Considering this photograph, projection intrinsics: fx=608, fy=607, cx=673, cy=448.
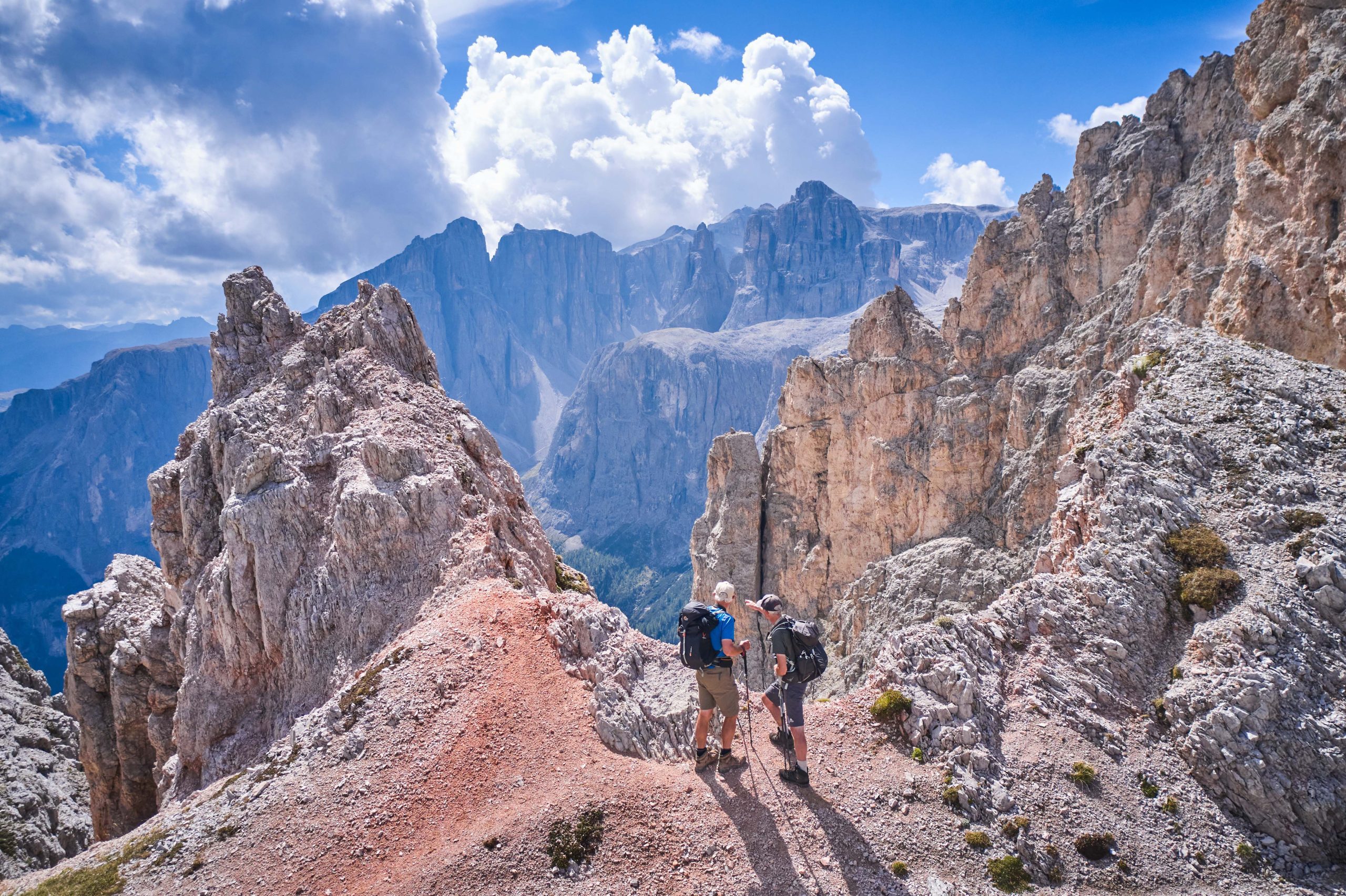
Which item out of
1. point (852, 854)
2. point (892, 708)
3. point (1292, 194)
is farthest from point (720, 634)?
point (1292, 194)

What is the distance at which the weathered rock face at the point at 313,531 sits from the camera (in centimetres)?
2228

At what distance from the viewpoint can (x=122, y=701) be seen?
105 feet

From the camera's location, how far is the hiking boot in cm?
1437

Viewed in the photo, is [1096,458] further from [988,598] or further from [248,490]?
[988,598]

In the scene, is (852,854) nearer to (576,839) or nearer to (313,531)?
(576,839)

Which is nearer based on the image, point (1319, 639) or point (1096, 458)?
point (1319, 639)

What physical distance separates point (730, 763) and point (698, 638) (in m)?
3.43

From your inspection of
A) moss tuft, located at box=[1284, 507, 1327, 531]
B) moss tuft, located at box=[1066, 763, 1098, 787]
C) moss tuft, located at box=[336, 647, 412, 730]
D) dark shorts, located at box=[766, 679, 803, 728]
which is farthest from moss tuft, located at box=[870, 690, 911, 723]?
moss tuft, located at box=[336, 647, 412, 730]

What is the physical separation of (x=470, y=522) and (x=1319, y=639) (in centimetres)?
2470

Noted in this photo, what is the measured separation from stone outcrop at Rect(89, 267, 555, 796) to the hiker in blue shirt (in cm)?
1067

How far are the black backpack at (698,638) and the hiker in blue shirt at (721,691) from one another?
0.11 meters

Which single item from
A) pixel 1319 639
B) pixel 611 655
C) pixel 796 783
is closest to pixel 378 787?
pixel 611 655

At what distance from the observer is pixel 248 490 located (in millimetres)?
24875

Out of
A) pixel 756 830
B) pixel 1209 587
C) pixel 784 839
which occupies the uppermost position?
pixel 1209 587
